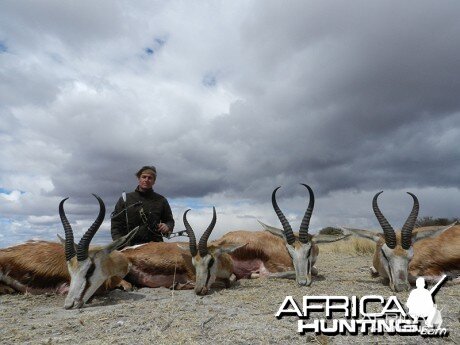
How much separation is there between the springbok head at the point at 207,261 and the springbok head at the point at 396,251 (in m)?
2.83

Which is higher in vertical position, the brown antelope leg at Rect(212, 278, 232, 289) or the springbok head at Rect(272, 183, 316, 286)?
the springbok head at Rect(272, 183, 316, 286)

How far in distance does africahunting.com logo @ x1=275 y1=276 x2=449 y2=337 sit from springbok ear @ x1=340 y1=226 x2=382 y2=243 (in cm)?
282

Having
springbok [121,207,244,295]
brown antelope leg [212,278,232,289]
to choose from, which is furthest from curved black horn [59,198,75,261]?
brown antelope leg [212,278,232,289]

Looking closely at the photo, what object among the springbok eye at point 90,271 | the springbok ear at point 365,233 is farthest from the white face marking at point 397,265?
the springbok eye at point 90,271

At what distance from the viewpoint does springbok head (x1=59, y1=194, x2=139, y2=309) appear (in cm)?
601

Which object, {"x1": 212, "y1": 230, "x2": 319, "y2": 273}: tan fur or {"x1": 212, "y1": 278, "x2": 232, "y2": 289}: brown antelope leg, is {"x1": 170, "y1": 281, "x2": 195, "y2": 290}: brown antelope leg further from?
{"x1": 212, "y1": 230, "x2": 319, "y2": 273}: tan fur

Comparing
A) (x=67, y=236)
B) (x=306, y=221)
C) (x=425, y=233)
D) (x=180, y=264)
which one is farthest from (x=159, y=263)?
(x=425, y=233)

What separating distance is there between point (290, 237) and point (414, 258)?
239 cm

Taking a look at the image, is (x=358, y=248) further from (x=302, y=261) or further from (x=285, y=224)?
(x=302, y=261)

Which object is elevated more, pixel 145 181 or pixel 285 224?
pixel 145 181

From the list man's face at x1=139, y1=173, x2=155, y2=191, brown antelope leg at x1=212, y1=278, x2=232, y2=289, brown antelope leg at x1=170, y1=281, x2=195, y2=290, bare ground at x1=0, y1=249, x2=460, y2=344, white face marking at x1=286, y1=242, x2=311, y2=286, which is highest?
man's face at x1=139, y1=173, x2=155, y2=191

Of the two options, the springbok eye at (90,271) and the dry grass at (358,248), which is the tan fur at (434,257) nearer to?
the springbok eye at (90,271)

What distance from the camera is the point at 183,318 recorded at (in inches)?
179

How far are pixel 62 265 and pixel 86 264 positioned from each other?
3.22ft
